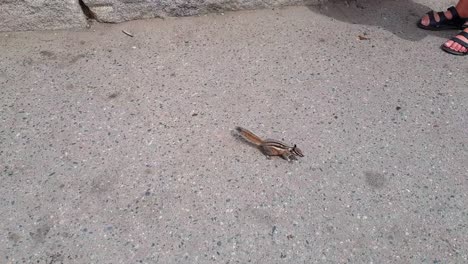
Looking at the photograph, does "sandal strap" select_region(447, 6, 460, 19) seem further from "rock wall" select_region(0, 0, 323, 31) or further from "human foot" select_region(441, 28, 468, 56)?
"rock wall" select_region(0, 0, 323, 31)

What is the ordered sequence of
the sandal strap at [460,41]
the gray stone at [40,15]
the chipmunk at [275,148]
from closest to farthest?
the chipmunk at [275,148]
the gray stone at [40,15]
the sandal strap at [460,41]

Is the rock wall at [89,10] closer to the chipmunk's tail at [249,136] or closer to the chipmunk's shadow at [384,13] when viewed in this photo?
the chipmunk's shadow at [384,13]

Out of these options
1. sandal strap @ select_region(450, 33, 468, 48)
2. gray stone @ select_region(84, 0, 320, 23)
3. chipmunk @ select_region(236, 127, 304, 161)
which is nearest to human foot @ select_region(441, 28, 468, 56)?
sandal strap @ select_region(450, 33, 468, 48)

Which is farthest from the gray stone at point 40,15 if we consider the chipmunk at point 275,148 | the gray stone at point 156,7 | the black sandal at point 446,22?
the black sandal at point 446,22

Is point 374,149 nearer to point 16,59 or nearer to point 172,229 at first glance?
point 172,229

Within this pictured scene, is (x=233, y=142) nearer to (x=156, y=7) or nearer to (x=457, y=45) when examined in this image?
(x=156, y=7)

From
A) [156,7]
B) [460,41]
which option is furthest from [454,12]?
[156,7]

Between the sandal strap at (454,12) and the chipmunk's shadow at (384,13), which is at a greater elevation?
the sandal strap at (454,12)
